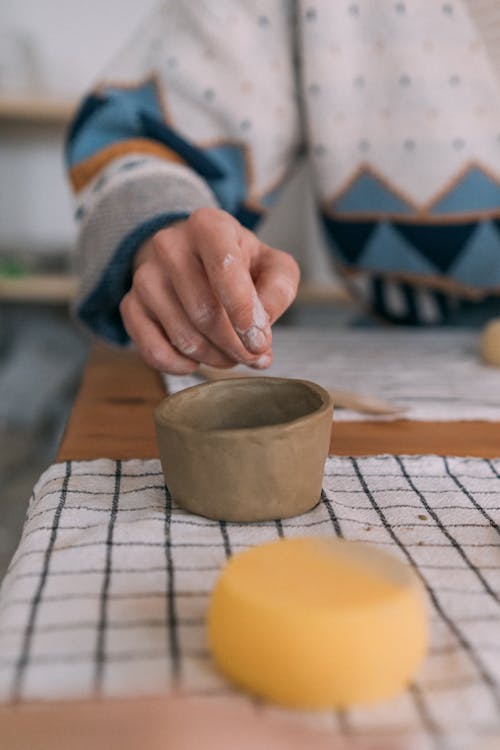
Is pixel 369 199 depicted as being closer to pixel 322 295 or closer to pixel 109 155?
pixel 109 155

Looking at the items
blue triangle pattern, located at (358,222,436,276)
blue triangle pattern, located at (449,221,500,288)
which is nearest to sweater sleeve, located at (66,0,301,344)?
blue triangle pattern, located at (358,222,436,276)

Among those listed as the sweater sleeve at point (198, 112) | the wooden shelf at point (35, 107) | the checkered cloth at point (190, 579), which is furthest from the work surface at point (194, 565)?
the wooden shelf at point (35, 107)

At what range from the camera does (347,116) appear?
95cm

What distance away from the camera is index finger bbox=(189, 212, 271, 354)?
1.61ft

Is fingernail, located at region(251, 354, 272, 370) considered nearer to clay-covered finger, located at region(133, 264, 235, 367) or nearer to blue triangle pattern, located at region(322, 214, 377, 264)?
clay-covered finger, located at region(133, 264, 235, 367)

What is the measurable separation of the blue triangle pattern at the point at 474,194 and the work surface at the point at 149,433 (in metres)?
0.38

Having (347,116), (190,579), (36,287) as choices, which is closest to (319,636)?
(190,579)

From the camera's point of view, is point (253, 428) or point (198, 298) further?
point (198, 298)

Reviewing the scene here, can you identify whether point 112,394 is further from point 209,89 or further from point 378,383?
point 209,89

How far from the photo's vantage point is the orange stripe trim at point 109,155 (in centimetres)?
Result: 85

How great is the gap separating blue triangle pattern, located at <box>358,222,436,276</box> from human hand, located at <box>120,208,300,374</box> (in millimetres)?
406

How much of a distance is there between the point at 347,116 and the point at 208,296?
481mm

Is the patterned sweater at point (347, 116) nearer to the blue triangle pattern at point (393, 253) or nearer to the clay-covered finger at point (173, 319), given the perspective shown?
the blue triangle pattern at point (393, 253)

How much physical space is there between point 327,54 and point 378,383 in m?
0.44
